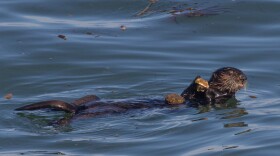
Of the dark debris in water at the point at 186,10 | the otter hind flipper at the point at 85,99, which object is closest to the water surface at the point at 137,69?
the dark debris in water at the point at 186,10

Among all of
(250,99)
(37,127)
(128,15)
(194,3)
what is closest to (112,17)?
(128,15)

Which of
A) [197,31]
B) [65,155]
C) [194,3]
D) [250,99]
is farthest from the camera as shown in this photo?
[194,3]

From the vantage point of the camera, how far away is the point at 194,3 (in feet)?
51.4

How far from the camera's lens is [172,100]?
413 inches

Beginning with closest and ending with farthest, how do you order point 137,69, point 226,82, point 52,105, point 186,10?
point 52,105 < point 226,82 < point 137,69 < point 186,10

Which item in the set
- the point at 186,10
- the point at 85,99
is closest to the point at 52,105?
the point at 85,99

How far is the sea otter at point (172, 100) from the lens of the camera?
995cm

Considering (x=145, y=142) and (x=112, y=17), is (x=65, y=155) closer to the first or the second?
(x=145, y=142)

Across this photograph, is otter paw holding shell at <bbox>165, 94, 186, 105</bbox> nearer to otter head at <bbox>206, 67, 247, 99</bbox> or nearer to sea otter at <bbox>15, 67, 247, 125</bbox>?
sea otter at <bbox>15, 67, 247, 125</bbox>

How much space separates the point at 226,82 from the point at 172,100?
73 cm

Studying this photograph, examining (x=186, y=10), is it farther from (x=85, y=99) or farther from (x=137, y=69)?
(x=85, y=99)

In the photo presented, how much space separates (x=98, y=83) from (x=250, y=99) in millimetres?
2152

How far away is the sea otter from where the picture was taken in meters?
9.95

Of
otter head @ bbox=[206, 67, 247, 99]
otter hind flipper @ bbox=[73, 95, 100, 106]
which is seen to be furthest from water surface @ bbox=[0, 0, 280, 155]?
otter hind flipper @ bbox=[73, 95, 100, 106]
